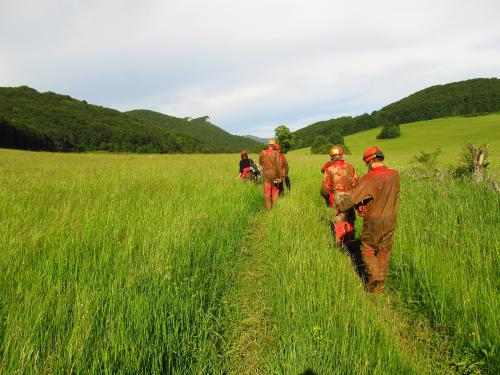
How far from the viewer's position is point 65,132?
8012 centimetres

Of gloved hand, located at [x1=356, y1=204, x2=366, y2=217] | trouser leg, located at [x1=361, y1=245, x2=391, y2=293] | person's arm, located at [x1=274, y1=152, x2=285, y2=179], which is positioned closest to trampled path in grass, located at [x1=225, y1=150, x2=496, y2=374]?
trouser leg, located at [x1=361, y1=245, x2=391, y2=293]

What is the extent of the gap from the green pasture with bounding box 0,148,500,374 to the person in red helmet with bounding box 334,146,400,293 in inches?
13.8

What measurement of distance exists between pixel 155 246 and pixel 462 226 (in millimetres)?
5104

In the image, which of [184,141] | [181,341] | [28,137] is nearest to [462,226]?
[181,341]

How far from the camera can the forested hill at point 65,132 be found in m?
59.3

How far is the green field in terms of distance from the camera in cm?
183

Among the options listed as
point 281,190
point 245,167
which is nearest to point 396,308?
point 281,190

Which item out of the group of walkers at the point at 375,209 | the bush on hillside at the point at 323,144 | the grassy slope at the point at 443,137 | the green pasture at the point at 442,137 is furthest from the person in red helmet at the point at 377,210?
the bush on hillside at the point at 323,144

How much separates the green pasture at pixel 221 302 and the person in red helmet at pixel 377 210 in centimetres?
35

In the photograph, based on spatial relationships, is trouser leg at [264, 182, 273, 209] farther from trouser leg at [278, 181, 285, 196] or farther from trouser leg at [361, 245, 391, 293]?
trouser leg at [361, 245, 391, 293]

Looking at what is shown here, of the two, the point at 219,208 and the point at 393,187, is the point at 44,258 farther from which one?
the point at 393,187

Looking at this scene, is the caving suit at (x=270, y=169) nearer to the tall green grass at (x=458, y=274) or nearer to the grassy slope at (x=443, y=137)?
the tall green grass at (x=458, y=274)

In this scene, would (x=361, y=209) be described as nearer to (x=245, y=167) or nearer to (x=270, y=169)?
(x=270, y=169)

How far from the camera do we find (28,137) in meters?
59.8
